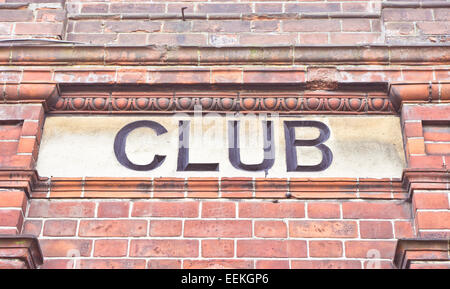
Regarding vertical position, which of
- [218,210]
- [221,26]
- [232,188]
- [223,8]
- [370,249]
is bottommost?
[370,249]

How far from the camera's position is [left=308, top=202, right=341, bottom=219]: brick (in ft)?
14.9

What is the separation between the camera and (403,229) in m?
4.50

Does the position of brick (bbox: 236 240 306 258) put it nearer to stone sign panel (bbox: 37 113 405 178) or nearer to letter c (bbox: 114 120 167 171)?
stone sign panel (bbox: 37 113 405 178)

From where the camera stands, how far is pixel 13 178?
15.1ft

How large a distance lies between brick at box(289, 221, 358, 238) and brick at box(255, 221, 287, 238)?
42 millimetres

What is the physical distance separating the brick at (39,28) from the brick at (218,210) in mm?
1603

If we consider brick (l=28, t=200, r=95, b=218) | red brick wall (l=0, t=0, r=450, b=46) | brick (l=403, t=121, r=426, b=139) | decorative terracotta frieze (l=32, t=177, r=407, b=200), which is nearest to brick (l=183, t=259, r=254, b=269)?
decorative terracotta frieze (l=32, t=177, r=407, b=200)

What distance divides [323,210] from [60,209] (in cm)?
142

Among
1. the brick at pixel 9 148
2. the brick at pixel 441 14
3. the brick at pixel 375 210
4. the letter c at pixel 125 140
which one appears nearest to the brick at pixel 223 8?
the letter c at pixel 125 140

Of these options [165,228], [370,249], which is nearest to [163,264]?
[165,228]

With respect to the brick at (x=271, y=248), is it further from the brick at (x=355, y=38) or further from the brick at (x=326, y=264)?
the brick at (x=355, y=38)

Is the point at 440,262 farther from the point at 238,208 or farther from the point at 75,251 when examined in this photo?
the point at 75,251

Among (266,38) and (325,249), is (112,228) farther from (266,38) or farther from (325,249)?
(266,38)

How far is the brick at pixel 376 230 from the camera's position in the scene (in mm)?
4477
